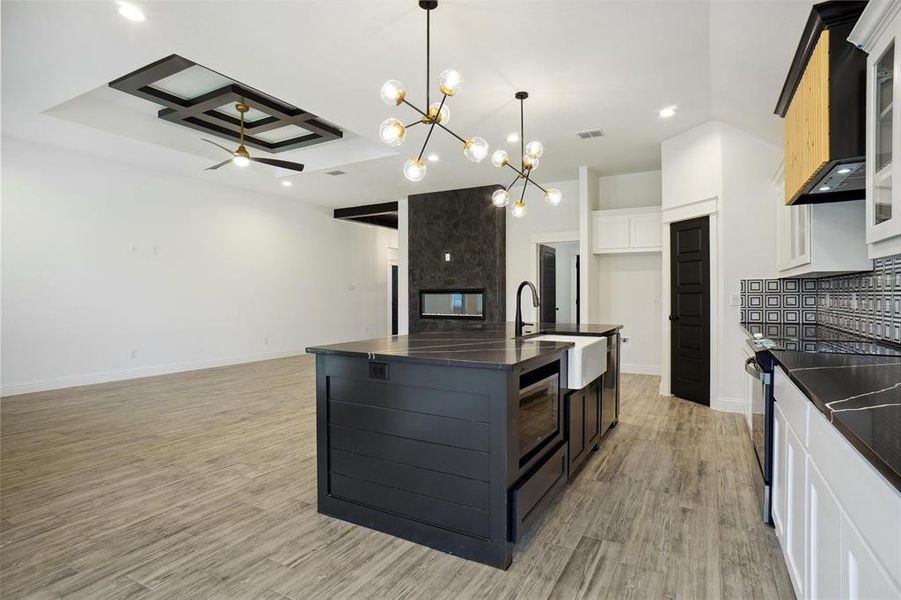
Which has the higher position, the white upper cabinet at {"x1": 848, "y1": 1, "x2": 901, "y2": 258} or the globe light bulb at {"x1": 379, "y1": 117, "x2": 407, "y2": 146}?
the globe light bulb at {"x1": 379, "y1": 117, "x2": 407, "y2": 146}

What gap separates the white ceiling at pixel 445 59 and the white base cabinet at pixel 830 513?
7.46 ft

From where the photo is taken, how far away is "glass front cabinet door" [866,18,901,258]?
62.3 inches

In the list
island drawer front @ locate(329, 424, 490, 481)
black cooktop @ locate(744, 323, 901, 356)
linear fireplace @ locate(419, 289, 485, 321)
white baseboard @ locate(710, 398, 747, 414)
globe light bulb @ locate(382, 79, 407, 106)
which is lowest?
white baseboard @ locate(710, 398, 747, 414)

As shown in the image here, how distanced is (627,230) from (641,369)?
2.02 meters

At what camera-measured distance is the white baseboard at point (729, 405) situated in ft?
14.8

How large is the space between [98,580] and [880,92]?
3709 mm

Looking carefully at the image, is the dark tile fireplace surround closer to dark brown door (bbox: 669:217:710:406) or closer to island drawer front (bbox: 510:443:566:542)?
dark brown door (bbox: 669:217:710:406)

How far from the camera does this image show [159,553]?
209 centimetres

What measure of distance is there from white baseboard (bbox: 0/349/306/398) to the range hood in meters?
7.64

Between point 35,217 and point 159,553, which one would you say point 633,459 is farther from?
point 35,217

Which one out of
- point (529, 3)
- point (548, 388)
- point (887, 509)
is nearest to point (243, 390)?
point (548, 388)

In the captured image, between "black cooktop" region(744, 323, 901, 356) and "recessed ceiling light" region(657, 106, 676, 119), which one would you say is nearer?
"black cooktop" region(744, 323, 901, 356)

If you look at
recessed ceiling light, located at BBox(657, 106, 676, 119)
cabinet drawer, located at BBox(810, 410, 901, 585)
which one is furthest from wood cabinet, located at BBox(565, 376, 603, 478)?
recessed ceiling light, located at BBox(657, 106, 676, 119)

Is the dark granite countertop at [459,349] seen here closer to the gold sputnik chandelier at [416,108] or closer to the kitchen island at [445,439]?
the kitchen island at [445,439]
